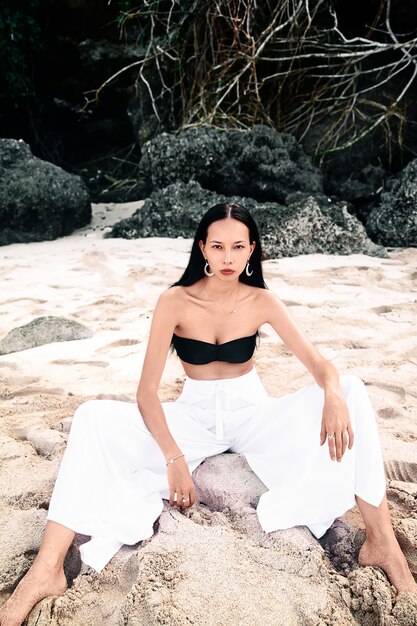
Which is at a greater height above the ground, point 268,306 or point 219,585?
point 268,306

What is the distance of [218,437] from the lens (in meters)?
2.24

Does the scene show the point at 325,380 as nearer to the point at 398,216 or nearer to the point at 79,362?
the point at 79,362

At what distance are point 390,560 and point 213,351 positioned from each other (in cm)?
88

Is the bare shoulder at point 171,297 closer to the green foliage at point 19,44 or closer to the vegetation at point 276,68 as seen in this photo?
the vegetation at point 276,68

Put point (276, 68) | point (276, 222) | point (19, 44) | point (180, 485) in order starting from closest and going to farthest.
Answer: point (180, 485) < point (276, 222) < point (276, 68) < point (19, 44)

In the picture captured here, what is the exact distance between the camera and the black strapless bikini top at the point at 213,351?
225 centimetres

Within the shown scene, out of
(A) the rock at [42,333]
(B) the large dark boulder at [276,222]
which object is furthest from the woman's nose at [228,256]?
(B) the large dark boulder at [276,222]

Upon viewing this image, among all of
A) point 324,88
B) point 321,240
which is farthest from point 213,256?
point 324,88

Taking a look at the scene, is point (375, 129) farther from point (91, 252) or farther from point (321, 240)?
point (91, 252)

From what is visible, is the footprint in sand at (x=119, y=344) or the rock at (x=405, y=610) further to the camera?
the footprint in sand at (x=119, y=344)

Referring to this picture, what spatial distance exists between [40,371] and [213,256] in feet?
4.95

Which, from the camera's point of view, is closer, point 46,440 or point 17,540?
point 17,540

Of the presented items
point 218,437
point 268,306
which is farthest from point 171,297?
point 218,437

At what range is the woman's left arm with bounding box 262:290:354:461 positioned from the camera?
1.91 metres
